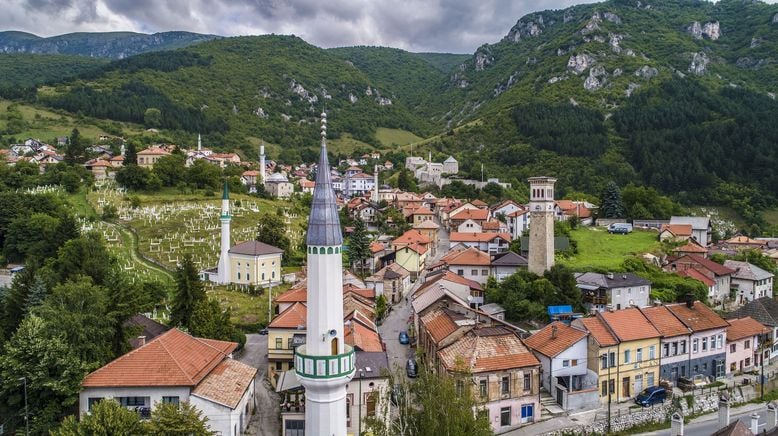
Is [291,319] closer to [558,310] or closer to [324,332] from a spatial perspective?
[558,310]

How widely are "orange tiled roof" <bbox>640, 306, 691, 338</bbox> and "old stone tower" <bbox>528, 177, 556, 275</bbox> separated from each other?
1036 cm

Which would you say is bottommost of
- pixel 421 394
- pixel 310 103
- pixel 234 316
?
pixel 234 316

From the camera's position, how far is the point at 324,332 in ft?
39.3

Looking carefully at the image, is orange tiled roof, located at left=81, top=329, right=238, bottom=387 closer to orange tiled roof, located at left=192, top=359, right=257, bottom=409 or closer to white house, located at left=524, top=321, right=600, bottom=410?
orange tiled roof, located at left=192, top=359, right=257, bottom=409

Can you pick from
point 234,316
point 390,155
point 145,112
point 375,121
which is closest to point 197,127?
point 145,112

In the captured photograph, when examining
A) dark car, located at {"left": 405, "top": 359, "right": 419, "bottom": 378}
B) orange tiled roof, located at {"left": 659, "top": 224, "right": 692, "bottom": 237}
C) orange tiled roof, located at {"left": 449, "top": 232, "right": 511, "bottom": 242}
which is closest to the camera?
dark car, located at {"left": 405, "top": 359, "right": 419, "bottom": 378}

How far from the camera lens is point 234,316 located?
39375 millimetres

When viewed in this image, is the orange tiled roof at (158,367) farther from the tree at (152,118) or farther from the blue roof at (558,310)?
the tree at (152,118)

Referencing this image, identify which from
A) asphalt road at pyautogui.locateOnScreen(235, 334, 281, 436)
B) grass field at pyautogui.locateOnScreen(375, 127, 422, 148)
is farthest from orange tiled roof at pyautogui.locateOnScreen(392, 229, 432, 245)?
grass field at pyautogui.locateOnScreen(375, 127, 422, 148)

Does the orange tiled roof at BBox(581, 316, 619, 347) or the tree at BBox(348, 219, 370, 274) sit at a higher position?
the tree at BBox(348, 219, 370, 274)

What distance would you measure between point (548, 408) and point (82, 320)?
2135cm

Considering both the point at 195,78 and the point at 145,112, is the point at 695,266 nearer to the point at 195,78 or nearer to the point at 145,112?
the point at 145,112

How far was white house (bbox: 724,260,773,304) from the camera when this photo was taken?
44.6 m

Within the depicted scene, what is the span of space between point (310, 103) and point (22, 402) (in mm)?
186094
